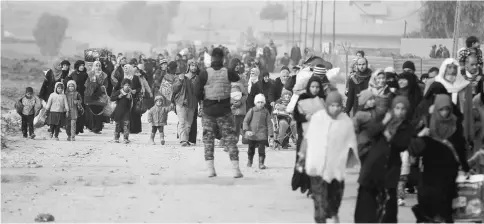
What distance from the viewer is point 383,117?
10.8 m

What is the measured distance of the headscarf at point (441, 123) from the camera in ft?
34.9

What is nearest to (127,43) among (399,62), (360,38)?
(360,38)

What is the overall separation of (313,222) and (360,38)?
399 feet

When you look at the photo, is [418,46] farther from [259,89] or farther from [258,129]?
[258,129]

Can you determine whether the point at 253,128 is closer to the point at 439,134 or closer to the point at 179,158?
the point at 179,158

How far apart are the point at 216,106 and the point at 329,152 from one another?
15.1 feet

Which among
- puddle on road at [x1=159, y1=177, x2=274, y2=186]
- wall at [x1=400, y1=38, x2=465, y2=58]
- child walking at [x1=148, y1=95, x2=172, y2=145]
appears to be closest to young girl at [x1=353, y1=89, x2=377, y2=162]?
puddle on road at [x1=159, y1=177, x2=274, y2=186]

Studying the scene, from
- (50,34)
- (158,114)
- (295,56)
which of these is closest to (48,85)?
(158,114)

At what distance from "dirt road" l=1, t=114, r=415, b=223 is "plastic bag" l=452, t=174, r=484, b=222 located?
0.92m

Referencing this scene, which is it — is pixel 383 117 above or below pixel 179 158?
above

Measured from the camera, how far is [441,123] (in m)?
10.7

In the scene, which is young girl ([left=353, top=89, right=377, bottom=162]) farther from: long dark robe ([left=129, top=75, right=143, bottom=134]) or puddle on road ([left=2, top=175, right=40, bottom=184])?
long dark robe ([left=129, top=75, right=143, bottom=134])

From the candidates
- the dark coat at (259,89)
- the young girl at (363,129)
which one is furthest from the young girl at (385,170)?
the dark coat at (259,89)

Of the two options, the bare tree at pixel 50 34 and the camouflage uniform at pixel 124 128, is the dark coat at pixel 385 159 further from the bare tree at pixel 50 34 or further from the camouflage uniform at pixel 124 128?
the bare tree at pixel 50 34
